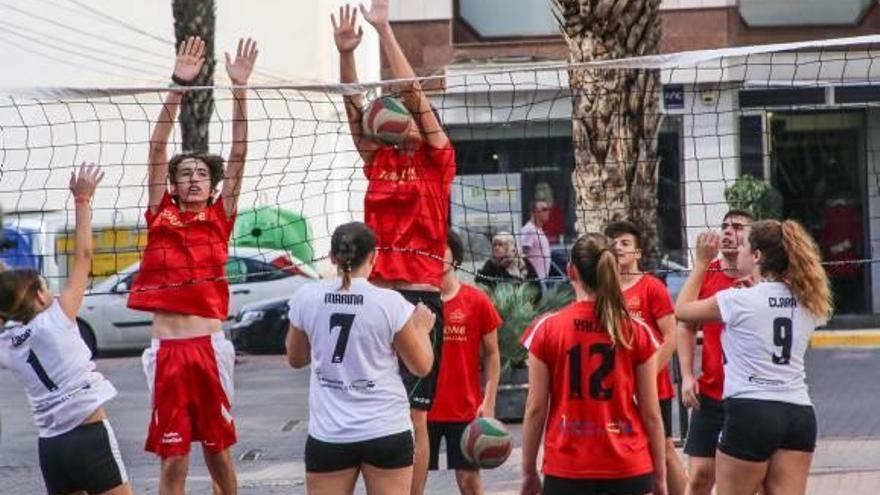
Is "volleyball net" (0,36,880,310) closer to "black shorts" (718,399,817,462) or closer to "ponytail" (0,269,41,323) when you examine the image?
"black shorts" (718,399,817,462)

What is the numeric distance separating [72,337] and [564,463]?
7.86ft

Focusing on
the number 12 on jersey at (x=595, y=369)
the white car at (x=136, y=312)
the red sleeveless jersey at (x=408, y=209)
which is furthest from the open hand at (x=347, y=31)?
the white car at (x=136, y=312)

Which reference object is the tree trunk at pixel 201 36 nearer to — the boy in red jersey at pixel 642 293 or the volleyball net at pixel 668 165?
the volleyball net at pixel 668 165

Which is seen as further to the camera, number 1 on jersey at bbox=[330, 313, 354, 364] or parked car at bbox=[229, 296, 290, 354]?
parked car at bbox=[229, 296, 290, 354]

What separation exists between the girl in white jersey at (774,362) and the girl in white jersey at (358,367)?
1478 millimetres

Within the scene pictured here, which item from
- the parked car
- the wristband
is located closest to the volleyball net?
the parked car

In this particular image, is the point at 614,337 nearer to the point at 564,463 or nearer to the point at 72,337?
the point at 564,463

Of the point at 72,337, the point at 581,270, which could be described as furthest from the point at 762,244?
the point at 72,337

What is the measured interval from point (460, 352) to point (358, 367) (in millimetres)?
2464

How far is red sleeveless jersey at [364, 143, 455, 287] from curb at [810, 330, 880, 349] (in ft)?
49.5

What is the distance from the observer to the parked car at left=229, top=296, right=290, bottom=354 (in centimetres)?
2361

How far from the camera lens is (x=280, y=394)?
64.7ft

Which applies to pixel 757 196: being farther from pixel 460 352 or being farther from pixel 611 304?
pixel 611 304

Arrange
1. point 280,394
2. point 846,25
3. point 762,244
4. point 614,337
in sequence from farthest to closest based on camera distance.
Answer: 1. point 846,25
2. point 280,394
3. point 762,244
4. point 614,337
